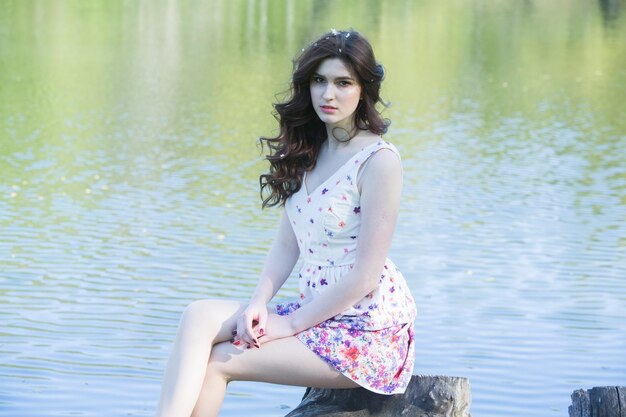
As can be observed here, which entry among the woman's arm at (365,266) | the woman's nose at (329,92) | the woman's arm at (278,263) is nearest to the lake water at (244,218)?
the woman's arm at (278,263)

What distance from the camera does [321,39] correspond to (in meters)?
4.27

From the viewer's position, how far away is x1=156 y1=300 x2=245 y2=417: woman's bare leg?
155 inches

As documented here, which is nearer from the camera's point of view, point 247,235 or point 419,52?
point 247,235

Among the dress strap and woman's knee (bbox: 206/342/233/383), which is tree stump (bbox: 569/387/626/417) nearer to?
the dress strap

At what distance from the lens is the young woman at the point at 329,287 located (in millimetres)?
4035

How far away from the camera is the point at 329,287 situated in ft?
13.5

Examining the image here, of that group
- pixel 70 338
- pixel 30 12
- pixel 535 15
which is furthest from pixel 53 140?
pixel 535 15

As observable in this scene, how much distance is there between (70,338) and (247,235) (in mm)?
3337

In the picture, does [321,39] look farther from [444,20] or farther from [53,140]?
[444,20]

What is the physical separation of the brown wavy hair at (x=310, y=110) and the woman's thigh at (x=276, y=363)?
55cm

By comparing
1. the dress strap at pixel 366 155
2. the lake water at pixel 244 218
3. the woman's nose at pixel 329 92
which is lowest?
the lake water at pixel 244 218

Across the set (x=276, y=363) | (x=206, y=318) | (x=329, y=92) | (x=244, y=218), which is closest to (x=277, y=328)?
(x=276, y=363)

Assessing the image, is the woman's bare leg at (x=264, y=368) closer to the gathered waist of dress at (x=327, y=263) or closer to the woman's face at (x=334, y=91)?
the gathered waist of dress at (x=327, y=263)

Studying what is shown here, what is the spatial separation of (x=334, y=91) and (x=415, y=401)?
100 cm
